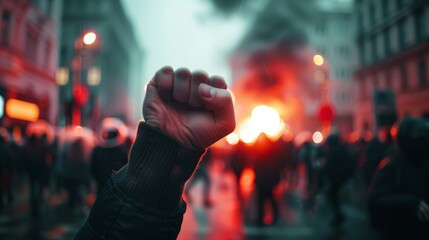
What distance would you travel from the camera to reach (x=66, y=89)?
1556 inches

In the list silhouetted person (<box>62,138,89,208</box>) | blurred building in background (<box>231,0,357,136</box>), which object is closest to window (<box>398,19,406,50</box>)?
blurred building in background (<box>231,0,357,136</box>)

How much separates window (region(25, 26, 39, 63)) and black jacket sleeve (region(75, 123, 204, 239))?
70.4 ft

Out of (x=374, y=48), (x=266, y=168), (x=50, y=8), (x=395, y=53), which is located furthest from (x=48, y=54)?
(x=374, y=48)

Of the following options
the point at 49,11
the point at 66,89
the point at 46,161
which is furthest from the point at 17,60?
the point at 66,89

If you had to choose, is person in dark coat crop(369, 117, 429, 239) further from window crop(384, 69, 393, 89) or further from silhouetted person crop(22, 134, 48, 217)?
window crop(384, 69, 393, 89)

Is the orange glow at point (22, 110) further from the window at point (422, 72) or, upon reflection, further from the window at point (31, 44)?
the window at point (422, 72)

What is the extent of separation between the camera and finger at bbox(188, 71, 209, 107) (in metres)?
0.93

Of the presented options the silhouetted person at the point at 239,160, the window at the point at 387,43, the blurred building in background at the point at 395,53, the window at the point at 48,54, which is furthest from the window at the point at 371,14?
the silhouetted person at the point at 239,160

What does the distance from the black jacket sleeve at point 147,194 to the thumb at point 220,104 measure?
0.12m

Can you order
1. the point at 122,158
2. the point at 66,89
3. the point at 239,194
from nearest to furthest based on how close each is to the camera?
1. the point at 122,158
2. the point at 239,194
3. the point at 66,89

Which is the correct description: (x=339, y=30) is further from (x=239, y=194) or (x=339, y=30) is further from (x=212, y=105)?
(x=212, y=105)

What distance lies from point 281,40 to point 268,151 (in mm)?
17799

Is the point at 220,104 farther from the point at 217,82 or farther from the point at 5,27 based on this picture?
the point at 5,27

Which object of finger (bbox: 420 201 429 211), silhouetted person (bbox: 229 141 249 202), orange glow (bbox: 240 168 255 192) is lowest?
orange glow (bbox: 240 168 255 192)
